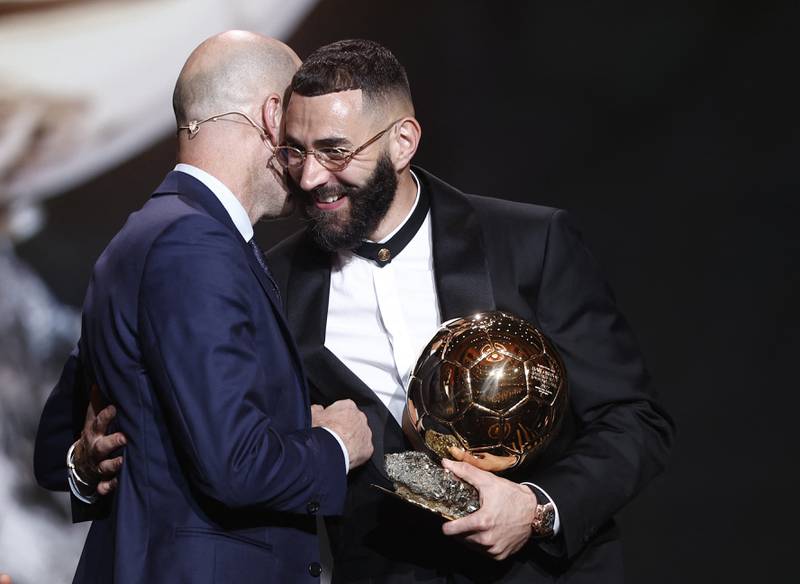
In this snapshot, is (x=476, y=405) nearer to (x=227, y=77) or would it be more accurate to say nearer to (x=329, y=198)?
(x=329, y=198)

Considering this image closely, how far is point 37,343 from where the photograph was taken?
4.02 meters

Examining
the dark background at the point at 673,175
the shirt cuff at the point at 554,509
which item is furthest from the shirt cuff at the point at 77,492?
the dark background at the point at 673,175

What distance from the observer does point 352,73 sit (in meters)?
2.69

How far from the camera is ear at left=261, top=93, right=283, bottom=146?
2527 millimetres

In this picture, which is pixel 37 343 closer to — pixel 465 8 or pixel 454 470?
pixel 465 8

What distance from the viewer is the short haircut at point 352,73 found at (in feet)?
8.57

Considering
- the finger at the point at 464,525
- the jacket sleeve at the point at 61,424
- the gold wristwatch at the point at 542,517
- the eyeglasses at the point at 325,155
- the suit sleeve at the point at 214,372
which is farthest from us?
the jacket sleeve at the point at 61,424

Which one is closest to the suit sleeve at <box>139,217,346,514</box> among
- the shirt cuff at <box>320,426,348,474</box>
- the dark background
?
the shirt cuff at <box>320,426,348,474</box>

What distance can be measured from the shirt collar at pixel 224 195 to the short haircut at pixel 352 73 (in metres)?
0.37

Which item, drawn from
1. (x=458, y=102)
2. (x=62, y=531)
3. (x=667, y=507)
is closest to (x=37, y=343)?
(x=62, y=531)

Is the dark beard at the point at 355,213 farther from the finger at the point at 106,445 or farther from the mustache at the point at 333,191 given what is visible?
the finger at the point at 106,445

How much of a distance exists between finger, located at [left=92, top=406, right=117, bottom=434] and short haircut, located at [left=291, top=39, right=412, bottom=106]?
90 cm

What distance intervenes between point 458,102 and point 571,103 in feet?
1.38

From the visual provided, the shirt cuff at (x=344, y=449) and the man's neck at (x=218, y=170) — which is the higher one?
the man's neck at (x=218, y=170)
